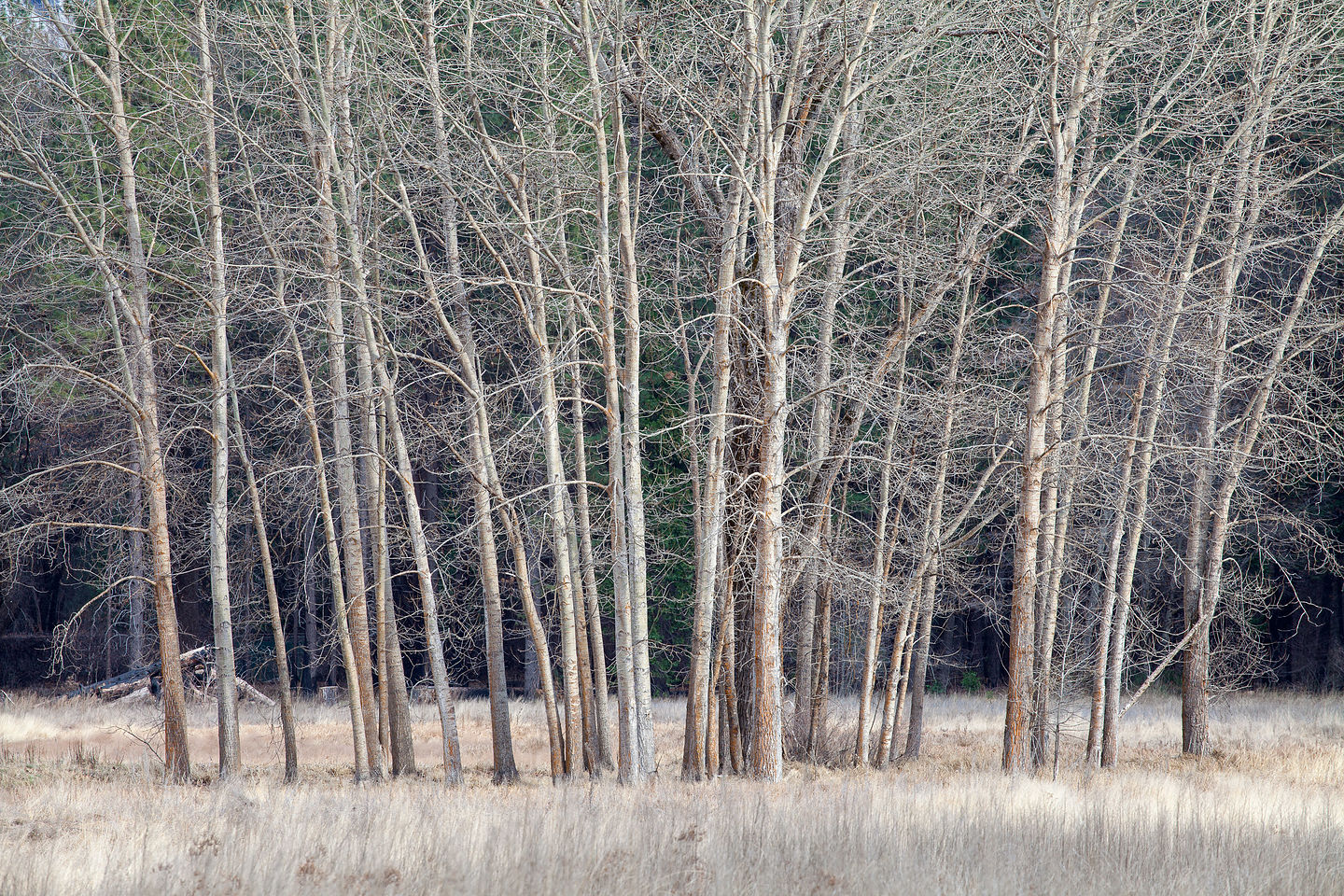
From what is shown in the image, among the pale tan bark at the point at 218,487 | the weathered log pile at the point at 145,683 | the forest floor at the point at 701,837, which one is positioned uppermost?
the pale tan bark at the point at 218,487

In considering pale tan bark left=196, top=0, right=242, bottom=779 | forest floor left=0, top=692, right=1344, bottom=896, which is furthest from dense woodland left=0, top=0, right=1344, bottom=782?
forest floor left=0, top=692, right=1344, bottom=896

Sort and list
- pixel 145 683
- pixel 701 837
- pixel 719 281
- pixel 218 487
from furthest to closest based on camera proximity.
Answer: pixel 145 683
pixel 218 487
pixel 719 281
pixel 701 837

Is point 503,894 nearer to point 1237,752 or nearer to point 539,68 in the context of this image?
point 539,68

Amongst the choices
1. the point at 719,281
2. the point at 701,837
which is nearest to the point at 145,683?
the point at 719,281

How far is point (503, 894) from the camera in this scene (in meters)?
5.26

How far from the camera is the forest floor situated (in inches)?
216

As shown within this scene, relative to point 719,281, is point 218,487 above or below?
below

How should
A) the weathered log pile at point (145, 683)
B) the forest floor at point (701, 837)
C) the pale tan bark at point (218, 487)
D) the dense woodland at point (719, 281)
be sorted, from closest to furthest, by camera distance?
the forest floor at point (701, 837)
the dense woodland at point (719, 281)
the pale tan bark at point (218, 487)
the weathered log pile at point (145, 683)

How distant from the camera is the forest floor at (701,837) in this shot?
549 centimetres

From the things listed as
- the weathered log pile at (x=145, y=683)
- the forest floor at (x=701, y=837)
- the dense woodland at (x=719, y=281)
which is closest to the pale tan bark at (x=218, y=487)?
the dense woodland at (x=719, y=281)

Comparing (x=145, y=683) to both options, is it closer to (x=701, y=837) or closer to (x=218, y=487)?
(x=218, y=487)

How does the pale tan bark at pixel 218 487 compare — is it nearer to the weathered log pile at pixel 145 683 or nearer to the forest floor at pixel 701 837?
the forest floor at pixel 701 837

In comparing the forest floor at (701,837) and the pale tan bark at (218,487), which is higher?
the pale tan bark at (218,487)

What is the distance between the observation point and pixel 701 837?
627cm
